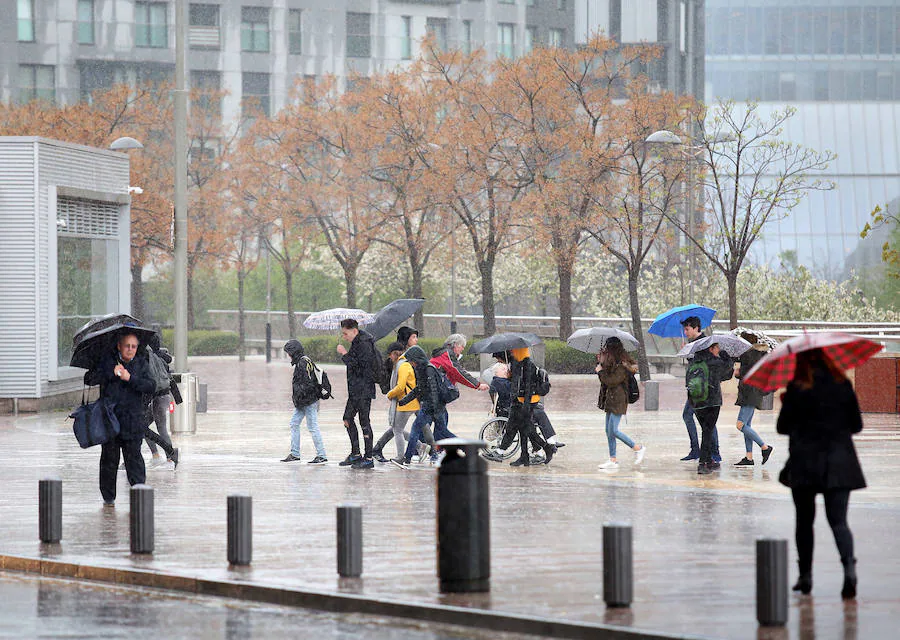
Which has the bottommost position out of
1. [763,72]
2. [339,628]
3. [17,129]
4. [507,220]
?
[339,628]

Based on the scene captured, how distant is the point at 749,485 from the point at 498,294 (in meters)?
49.9

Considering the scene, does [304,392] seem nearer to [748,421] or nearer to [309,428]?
[309,428]

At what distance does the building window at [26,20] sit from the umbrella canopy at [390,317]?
65235mm

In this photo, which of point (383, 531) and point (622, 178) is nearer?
point (383, 531)

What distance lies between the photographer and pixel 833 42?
278 feet

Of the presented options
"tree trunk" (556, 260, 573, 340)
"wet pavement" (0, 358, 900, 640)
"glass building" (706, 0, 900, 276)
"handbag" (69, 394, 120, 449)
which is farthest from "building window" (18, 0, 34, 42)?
"handbag" (69, 394, 120, 449)

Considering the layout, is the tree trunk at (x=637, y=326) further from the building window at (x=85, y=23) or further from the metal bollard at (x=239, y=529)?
the building window at (x=85, y=23)

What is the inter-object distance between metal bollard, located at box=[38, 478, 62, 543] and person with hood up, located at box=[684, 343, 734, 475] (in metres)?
7.92

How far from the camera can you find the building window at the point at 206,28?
82.9 meters

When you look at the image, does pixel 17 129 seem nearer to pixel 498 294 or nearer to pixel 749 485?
pixel 498 294

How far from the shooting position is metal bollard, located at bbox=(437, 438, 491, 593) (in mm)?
9609

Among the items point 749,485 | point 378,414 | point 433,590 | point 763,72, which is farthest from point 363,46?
point 433,590

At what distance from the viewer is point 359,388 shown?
18.6 meters

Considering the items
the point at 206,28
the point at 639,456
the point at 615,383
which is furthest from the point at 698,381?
the point at 206,28
